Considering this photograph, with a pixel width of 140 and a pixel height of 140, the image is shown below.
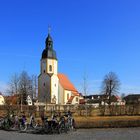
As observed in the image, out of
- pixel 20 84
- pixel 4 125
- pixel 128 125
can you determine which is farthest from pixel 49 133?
pixel 20 84

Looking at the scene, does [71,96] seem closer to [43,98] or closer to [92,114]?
[43,98]

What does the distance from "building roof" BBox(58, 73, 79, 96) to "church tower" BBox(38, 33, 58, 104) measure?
710 cm

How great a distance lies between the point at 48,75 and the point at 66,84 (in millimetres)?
13774

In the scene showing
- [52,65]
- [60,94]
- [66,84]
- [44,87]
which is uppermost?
[52,65]

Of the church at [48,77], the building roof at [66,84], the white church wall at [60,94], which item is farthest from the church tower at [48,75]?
the building roof at [66,84]

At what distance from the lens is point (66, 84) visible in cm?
13012

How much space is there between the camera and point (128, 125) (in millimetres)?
37906

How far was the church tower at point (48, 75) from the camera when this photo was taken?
117 m

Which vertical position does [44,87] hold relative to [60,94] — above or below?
above

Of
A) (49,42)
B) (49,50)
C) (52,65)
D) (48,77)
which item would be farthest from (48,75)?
(49,42)

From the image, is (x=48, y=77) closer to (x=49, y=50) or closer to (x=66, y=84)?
(x=49, y=50)

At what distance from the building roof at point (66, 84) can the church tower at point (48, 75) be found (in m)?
7.10

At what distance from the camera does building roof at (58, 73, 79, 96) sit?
12719 centimetres

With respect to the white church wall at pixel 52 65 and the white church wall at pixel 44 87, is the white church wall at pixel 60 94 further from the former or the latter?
the white church wall at pixel 44 87
